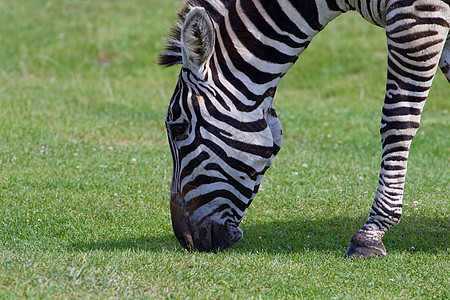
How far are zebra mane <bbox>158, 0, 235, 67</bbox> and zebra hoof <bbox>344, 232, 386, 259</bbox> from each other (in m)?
2.21

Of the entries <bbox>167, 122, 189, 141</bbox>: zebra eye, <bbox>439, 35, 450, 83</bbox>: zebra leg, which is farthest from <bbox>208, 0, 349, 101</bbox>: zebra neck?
<bbox>439, 35, 450, 83</bbox>: zebra leg

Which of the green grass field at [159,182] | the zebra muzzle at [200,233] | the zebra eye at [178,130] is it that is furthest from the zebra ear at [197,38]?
the zebra muzzle at [200,233]

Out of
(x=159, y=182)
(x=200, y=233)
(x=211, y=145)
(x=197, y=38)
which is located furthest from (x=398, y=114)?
(x=159, y=182)

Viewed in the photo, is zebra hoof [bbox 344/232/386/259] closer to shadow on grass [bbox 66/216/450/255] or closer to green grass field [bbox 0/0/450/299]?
green grass field [bbox 0/0/450/299]

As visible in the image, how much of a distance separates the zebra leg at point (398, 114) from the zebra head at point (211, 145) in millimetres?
1051

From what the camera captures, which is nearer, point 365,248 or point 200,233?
point 200,233

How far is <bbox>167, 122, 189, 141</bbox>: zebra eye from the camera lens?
15.8 ft

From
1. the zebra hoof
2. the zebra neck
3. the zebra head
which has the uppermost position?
the zebra neck

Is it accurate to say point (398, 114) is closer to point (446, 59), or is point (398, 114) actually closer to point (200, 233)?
point (446, 59)

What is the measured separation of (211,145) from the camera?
4.77 metres

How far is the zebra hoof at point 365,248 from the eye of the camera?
5.09m

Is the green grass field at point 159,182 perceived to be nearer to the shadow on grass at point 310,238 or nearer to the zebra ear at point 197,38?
the shadow on grass at point 310,238

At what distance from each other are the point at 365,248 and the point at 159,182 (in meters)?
3.35

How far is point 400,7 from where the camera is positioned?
468cm
